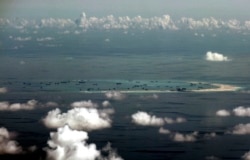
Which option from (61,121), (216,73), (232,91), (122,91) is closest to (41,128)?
(61,121)

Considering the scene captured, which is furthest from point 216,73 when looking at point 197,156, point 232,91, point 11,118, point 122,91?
point 197,156

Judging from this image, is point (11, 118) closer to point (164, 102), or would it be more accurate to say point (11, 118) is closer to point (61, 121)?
point (61, 121)

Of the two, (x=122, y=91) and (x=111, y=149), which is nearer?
(x=111, y=149)

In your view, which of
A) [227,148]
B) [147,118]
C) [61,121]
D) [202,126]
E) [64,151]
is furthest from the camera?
[147,118]

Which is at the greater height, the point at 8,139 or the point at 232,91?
the point at 232,91

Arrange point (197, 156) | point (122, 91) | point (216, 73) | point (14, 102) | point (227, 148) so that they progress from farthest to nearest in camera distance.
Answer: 1. point (216, 73)
2. point (122, 91)
3. point (14, 102)
4. point (227, 148)
5. point (197, 156)

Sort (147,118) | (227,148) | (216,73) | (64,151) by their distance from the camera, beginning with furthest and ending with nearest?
(216,73), (147,118), (227,148), (64,151)

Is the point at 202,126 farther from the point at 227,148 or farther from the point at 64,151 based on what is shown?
the point at 64,151

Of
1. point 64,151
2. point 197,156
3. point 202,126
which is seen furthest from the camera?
point 202,126

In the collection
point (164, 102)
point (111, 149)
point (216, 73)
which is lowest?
point (111, 149)
